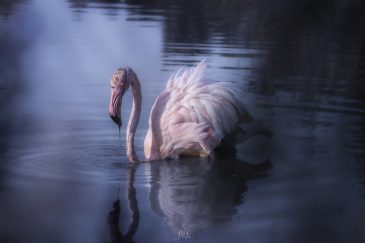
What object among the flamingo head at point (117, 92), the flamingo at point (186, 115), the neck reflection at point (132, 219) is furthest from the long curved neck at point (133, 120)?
the neck reflection at point (132, 219)

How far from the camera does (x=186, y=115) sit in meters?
7.77

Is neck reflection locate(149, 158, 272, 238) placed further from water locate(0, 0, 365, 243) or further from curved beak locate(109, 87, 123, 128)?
curved beak locate(109, 87, 123, 128)

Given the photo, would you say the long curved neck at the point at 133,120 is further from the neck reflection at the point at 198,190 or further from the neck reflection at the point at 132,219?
the neck reflection at the point at 132,219

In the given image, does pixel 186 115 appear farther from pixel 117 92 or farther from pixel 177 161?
pixel 117 92

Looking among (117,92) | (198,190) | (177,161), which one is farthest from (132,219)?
(117,92)

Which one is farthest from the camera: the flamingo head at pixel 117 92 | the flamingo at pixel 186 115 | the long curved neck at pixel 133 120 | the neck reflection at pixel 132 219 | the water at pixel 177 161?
Result: the flamingo at pixel 186 115

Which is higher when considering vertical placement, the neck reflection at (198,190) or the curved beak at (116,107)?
the curved beak at (116,107)

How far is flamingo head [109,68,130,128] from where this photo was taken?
24.5 ft

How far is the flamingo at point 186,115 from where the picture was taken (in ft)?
24.9

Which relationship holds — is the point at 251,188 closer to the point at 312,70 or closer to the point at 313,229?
the point at 313,229

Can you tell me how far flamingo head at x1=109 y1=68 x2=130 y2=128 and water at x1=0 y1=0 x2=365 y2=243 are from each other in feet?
1.20

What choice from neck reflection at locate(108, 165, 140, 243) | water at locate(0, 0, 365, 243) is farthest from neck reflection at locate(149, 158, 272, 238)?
neck reflection at locate(108, 165, 140, 243)

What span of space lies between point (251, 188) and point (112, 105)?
1.66m

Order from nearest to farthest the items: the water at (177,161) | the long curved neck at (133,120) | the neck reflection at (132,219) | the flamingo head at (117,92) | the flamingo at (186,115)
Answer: the neck reflection at (132,219)
the water at (177,161)
the long curved neck at (133,120)
the flamingo head at (117,92)
the flamingo at (186,115)
